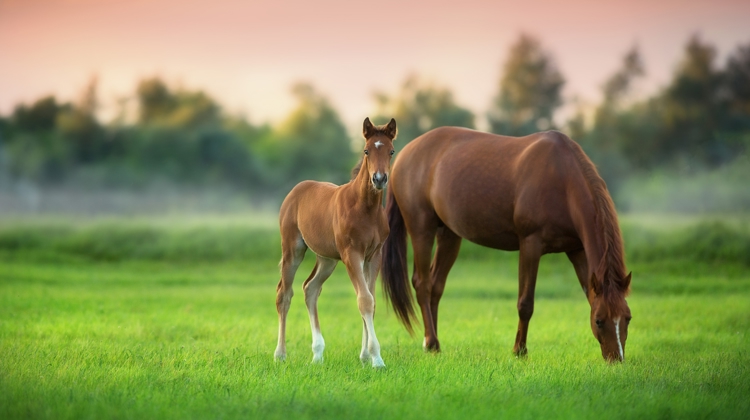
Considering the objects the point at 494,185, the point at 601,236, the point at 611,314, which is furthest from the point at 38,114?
the point at 611,314

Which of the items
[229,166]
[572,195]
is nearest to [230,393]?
[572,195]

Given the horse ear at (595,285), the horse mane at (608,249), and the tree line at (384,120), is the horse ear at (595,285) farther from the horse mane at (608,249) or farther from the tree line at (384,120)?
the tree line at (384,120)

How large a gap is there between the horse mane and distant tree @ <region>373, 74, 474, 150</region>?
2509cm

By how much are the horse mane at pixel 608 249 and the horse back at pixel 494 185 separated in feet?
0.38

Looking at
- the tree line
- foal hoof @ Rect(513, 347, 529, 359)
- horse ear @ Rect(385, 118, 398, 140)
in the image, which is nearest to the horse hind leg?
foal hoof @ Rect(513, 347, 529, 359)

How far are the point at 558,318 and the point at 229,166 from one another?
26.6 metres

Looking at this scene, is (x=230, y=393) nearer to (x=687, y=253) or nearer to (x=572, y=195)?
(x=572, y=195)

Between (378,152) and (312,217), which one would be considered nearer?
(378,152)

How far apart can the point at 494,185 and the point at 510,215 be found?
0.41 meters

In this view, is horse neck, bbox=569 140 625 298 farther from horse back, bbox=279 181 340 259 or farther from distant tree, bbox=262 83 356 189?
distant tree, bbox=262 83 356 189

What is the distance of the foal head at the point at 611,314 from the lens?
23.7 ft

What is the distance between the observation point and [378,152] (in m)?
A: 6.90

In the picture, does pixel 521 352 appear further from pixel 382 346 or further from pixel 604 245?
pixel 382 346

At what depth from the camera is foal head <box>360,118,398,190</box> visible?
22.0 ft
